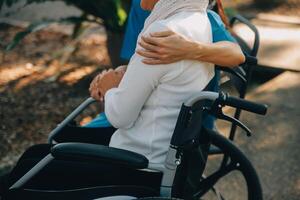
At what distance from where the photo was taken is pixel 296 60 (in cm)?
454

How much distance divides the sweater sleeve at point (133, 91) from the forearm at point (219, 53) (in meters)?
Result: 0.12

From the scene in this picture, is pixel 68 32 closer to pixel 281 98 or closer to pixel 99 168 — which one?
pixel 281 98

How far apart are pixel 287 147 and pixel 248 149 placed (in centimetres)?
27

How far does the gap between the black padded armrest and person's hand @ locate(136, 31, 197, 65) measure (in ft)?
1.11

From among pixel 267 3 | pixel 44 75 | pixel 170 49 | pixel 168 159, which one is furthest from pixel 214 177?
pixel 267 3

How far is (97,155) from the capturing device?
1771 mm

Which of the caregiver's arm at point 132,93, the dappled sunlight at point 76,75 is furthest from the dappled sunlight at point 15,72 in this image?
the caregiver's arm at point 132,93

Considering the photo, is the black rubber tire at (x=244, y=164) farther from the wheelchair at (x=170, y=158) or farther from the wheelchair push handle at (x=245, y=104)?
the wheelchair push handle at (x=245, y=104)

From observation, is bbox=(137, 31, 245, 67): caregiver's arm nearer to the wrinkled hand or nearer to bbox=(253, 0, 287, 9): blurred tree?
the wrinkled hand

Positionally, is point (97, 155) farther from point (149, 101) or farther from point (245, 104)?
point (245, 104)

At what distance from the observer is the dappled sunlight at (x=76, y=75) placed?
4.33 meters

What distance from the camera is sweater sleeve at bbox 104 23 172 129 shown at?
1756 mm

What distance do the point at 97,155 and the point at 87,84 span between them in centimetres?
253

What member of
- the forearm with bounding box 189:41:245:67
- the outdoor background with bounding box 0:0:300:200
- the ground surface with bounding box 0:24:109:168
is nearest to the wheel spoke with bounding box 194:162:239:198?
the forearm with bounding box 189:41:245:67
